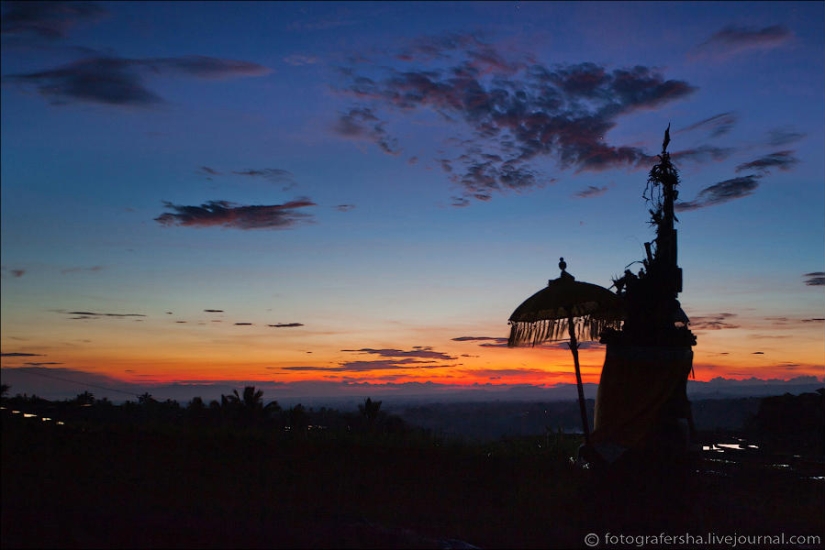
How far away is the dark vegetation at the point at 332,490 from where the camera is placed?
266 inches

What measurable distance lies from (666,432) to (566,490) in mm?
1849

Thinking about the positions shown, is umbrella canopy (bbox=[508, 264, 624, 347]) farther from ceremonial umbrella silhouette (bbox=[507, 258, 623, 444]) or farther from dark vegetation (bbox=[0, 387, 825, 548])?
dark vegetation (bbox=[0, 387, 825, 548])

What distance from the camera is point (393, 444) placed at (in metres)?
12.7

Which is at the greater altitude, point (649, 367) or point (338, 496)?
point (649, 367)

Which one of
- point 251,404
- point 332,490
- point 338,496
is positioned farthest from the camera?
point 251,404

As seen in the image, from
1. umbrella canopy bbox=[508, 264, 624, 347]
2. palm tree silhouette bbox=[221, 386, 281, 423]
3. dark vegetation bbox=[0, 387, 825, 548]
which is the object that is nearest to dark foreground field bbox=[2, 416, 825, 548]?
dark vegetation bbox=[0, 387, 825, 548]

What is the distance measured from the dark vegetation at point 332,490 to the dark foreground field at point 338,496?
3 centimetres

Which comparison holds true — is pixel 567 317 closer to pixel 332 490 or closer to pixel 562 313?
pixel 562 313

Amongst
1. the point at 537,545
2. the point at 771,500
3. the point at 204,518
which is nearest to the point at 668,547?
the point at 537,545

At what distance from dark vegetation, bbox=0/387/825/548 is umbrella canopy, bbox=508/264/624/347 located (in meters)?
2.23

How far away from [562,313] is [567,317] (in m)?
0.12

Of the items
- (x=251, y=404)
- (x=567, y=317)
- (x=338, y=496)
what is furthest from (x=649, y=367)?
(x=251, y=404)

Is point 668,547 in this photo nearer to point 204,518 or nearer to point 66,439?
point 204,518

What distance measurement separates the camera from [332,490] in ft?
31.6
